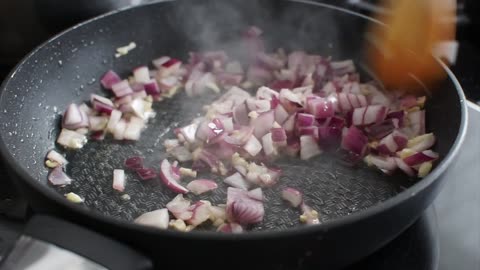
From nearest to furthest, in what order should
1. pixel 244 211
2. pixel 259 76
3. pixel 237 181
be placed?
pixel 244 211 < pixel 237 181 < pixel 259 76

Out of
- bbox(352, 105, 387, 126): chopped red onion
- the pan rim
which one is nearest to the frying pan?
the pan rim

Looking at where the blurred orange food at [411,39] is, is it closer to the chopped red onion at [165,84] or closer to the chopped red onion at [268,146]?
the chopped red onion at [268,146]

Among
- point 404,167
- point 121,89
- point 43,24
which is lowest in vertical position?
point 404,167

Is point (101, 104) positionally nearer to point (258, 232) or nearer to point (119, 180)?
point (119, 180)

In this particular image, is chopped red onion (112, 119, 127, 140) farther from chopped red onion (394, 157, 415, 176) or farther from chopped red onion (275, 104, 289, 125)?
chopped red onion (394, 157, 415, 176)

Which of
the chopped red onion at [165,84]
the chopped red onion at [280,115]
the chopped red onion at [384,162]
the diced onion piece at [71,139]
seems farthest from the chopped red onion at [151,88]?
the chopped red onion at [384,162]

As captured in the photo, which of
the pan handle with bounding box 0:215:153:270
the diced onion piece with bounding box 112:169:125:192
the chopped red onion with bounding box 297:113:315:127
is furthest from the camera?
the chopped red onion with bounding box 297:113:315:127

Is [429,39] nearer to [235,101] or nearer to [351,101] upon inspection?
[351,101]

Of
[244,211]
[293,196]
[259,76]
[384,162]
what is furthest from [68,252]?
[259,76]
